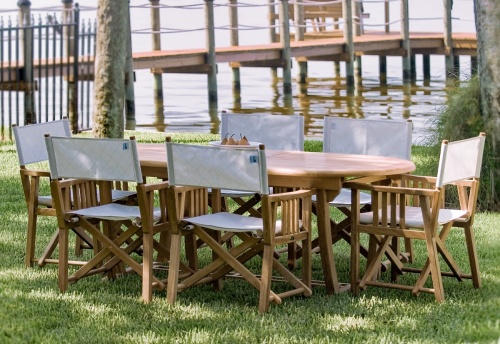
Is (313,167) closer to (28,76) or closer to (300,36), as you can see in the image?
(28,76)

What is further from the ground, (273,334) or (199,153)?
(199,153)

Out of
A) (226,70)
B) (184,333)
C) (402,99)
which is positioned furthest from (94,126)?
(226,70)

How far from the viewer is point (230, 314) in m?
6.15

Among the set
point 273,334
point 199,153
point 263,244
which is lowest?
point 273,334

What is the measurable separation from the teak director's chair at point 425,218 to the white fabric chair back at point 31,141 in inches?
85.8

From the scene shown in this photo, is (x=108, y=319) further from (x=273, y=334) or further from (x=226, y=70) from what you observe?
(x=226, y=70)

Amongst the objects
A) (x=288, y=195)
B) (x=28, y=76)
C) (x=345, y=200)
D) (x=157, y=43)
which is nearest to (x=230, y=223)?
(x=288, y=195)

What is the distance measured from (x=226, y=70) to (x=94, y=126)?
2650 centimetres

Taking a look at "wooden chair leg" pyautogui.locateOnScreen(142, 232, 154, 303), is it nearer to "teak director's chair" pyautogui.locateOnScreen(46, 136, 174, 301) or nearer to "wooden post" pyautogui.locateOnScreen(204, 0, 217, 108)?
"teak director's chair" pyautogui.locateOnScreen(46, 136, 174, 301)

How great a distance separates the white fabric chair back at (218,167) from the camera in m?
6.11

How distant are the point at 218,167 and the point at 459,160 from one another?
141 centimetres

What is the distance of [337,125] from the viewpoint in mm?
8000

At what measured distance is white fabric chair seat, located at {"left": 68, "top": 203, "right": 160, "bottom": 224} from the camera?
6.59 m

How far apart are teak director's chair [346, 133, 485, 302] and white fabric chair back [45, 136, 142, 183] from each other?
1248 mm
